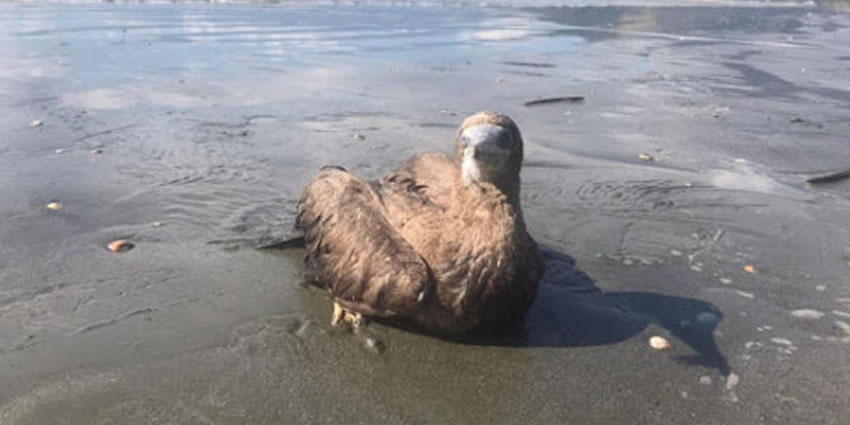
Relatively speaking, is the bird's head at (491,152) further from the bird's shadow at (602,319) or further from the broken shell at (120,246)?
the broken shell at (120,246)

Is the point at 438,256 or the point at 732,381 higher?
the point at 438,256

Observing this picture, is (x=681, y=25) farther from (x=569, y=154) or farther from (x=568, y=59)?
(x=569, y=154)

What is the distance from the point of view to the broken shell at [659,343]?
4.45 m

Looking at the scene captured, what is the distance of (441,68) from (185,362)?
431 inches

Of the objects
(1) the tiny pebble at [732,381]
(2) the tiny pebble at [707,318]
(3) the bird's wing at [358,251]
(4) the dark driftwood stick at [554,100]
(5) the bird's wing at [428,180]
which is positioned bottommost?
(1) the tiny pebble at [732,381]

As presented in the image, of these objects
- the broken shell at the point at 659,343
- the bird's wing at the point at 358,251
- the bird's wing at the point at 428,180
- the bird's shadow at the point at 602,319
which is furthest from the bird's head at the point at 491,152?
the broken shell at the point at 659,343

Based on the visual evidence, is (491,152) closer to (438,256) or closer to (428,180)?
(438,256)

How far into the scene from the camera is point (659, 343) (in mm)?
4484

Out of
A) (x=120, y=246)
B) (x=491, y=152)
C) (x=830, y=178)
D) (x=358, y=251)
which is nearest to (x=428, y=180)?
(x=358, y=251)

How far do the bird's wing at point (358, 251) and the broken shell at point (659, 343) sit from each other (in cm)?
138

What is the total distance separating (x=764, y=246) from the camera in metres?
5.98

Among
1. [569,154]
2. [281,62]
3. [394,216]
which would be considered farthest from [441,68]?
[394,216]

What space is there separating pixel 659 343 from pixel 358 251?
191cm

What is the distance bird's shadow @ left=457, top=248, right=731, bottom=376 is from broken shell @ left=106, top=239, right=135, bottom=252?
269cm
